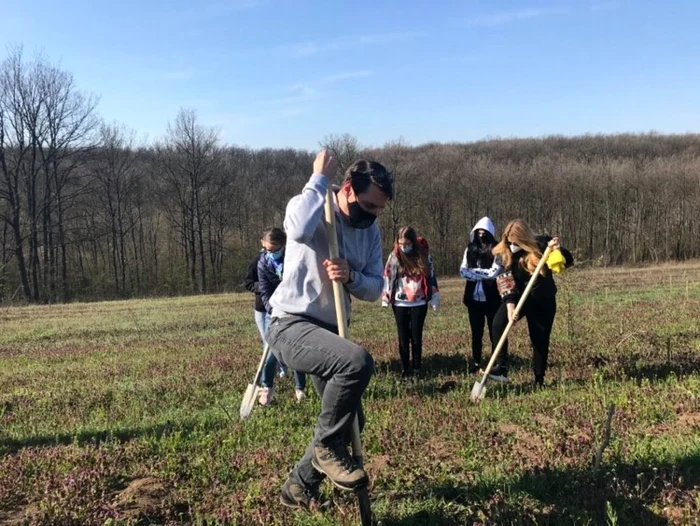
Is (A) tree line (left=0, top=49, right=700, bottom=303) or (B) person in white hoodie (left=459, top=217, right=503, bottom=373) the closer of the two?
(B) person in white hoodie (left=459, top=217, right=503, bottom=373)

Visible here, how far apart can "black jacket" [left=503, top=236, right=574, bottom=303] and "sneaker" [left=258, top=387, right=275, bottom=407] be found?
10.8 ft

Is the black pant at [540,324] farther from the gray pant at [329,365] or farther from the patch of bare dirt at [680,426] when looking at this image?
the gray pant at [329,365]

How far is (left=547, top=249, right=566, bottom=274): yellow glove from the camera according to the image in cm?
645

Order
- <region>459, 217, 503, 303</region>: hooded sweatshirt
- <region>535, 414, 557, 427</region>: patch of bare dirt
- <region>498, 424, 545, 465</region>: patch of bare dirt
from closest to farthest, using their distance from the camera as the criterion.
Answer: <region>498, 424, 545, 465</region>: patch of bare dirt
<region>535, 414, 557, 427</region>: patch of bare dirt
<region>459, 217, 503, 303</region>: hooded sweatshirt

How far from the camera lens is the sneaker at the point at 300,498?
3635 mm

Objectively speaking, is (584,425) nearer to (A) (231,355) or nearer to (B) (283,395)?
(B) (283,395)

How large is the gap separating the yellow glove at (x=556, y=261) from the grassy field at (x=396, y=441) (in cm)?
141

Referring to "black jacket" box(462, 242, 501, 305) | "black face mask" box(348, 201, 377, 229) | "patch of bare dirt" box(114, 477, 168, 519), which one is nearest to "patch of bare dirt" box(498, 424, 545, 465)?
"black face mask" box(348, 201, 377, 229)

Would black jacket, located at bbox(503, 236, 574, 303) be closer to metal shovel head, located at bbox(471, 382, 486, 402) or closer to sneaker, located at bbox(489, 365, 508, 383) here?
sneaker, located at bbox(489, 365, 508, 383)

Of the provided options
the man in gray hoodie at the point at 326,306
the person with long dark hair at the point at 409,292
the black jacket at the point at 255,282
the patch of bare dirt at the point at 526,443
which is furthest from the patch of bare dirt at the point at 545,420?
the black jacket at the point at 255,282

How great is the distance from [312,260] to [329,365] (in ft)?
2.26

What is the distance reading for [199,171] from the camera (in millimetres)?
52375

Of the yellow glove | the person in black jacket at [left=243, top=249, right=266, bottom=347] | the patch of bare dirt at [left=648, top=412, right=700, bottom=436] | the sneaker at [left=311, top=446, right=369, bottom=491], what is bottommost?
the patch of bare dirt at [left=648, top=412, right=700, bottom=436]

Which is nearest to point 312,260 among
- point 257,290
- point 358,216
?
point 358,216
